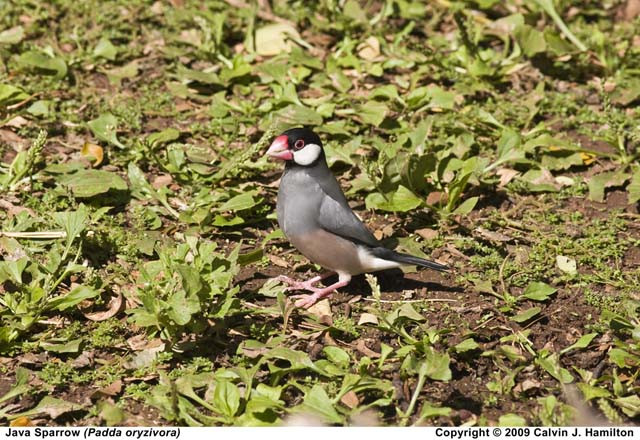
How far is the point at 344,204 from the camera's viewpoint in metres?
5.28

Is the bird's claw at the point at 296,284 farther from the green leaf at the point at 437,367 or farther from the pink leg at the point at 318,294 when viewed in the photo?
the green leaf at the point at 437,367

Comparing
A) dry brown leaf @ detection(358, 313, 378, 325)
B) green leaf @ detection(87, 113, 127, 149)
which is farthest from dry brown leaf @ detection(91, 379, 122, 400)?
green leaf @ detection(87, 113, 127, 149)

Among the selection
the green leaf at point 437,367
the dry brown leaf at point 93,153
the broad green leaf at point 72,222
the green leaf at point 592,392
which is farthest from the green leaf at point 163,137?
the green leaf at point 592,392

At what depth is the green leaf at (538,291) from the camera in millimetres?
5098

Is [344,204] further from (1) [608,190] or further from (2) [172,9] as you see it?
(2) [172,9]

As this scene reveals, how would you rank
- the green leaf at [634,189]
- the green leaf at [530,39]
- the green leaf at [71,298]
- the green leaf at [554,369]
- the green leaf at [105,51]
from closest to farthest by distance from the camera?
the green leaf at [554,369] < the green leaf at [71,298] < the green leaf at [634,189] < the green leaf at [105,51] < the green leaf at [530,39]

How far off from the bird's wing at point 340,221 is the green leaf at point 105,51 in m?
2.68

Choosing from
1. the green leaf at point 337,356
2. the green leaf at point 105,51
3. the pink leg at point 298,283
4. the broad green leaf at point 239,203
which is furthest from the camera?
the green leaf at point 105,51

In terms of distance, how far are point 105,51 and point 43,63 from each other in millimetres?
502

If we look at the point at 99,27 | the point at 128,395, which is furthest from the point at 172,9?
the point at 128,395

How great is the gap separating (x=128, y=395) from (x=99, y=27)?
13.2 feet

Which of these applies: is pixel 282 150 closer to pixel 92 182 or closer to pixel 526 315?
pixel 92 182

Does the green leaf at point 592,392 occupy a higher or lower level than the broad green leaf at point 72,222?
lower

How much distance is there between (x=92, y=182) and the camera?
5754 millimetres
